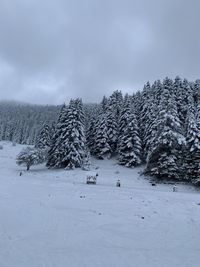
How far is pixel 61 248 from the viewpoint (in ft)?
39.0

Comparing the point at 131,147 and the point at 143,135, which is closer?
the point at 131,147

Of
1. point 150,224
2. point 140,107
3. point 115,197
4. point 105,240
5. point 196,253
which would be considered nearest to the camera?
point 196,253

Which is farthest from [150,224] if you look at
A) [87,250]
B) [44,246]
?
[44,246]

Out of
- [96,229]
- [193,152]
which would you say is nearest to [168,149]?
[193,152]

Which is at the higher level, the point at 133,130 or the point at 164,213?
the point at 133,130

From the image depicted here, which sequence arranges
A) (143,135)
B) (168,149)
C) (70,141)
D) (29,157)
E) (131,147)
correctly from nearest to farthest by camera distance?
1. (168,149)
2. (29,157)
3. (70,141)
4. (131,147)
5. (143,135)

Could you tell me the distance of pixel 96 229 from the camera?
47.9 feet

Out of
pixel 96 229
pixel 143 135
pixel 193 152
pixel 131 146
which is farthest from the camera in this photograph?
pixel 143 135

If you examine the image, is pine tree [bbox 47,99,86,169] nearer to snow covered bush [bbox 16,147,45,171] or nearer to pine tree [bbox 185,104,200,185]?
snow covered bush [bbox 16,147,45,171]

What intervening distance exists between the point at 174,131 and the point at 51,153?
2193cm

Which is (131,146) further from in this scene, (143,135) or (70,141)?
(70,141)

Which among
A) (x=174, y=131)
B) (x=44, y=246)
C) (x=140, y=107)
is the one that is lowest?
(x=44, y=246)

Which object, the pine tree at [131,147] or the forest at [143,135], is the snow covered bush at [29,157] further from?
the pine tree at [131,147]

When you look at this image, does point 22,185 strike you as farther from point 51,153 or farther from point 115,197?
point 51,153
